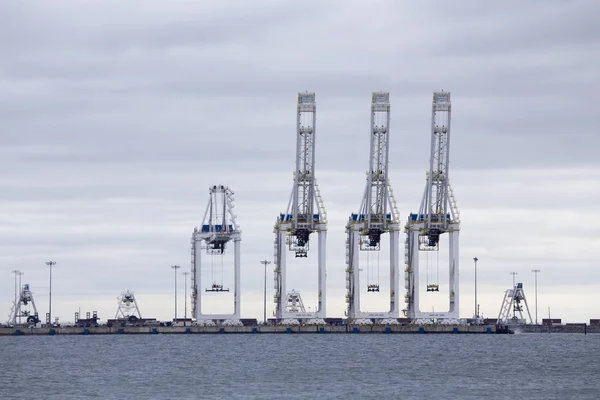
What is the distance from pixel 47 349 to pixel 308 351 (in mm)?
38333

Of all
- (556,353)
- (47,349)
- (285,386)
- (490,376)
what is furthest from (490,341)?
(285,386)

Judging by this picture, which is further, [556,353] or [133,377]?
[556,353]

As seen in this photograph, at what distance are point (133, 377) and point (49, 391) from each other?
42.9ft

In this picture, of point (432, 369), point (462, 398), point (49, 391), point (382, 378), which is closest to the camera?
point (462, 398)

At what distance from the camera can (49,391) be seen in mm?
113812

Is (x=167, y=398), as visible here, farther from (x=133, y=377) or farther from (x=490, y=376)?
(x=490, y=376)

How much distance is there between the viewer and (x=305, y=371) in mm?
131000

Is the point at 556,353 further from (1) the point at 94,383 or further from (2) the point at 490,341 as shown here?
(1) the point at 94,383

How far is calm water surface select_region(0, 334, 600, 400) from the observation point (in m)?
111

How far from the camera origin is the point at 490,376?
411 feet

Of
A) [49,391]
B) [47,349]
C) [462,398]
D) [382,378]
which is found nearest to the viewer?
[462,398]

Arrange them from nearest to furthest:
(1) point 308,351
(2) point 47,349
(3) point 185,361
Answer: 1. (3) point 185,361
2. (1) point 308,351
3. (2) point 47,349

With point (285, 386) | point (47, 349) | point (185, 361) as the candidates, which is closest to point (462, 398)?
point (285, 386)

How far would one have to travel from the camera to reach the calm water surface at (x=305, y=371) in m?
111
